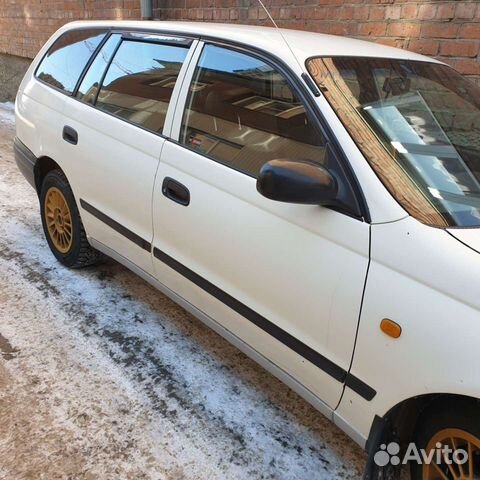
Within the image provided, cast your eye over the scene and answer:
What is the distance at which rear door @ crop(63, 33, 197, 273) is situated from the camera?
2561 millimetres

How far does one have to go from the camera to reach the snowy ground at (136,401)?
209cm

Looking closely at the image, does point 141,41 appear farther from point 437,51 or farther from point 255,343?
point 437,51

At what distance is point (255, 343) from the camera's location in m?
2.19

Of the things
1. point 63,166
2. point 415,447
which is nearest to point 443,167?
point 415,447

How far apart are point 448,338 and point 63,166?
2.59m

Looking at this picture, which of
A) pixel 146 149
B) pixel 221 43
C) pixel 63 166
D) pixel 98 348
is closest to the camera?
pixel 221 43

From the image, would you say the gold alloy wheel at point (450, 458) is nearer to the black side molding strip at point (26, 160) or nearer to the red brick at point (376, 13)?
the black side molding strip at point (26, 160)

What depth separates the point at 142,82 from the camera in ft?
9.05

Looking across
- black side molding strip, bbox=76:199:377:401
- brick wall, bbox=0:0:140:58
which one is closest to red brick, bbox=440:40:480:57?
black side molding strip, bbox=76:199:377:401

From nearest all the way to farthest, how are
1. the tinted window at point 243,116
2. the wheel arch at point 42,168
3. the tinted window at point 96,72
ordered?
the tinted window at point 243,116
the tinted window at point 96,72
the wheel arch at point 42,168

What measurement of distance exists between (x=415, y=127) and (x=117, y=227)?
1.69 m

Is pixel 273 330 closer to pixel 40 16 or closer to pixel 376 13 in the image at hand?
pixel 376 13

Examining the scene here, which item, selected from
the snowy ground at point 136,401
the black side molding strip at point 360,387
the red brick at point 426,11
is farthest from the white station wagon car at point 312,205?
the red brick at point 426,11

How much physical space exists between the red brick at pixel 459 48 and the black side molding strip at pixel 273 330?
272 centimetres
